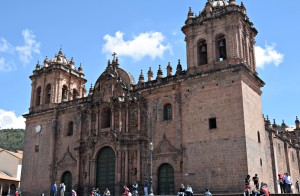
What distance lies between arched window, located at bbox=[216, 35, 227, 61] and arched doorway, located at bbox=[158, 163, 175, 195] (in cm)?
826

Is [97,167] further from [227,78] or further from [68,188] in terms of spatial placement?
[227,78]

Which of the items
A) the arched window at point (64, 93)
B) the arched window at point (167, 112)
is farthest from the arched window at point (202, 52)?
the arched window at point (64, 93)

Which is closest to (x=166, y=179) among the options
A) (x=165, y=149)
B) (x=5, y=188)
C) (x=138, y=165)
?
(x=165, y=149)

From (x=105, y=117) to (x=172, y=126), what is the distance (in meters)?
6.52

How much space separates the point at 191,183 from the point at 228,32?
33.7ft

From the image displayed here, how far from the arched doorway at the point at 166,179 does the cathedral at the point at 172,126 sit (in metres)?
0.07

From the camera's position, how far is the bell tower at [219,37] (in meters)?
24.8

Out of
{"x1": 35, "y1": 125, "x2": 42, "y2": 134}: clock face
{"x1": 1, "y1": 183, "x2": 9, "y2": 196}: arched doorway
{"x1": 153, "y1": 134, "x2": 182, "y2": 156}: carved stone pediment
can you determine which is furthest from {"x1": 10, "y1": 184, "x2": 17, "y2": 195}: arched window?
{"x1": 153, "y1": 134, "x2": 182, "y2": 156}: carved stone pediment

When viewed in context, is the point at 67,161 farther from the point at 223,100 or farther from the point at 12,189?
the point at 12,189

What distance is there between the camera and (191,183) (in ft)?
77.2

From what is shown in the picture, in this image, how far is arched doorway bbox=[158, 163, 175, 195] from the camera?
2489cm

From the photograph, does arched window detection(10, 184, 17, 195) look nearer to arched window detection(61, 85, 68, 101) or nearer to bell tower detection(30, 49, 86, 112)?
bell tower detection(30, 49, 86, 112)

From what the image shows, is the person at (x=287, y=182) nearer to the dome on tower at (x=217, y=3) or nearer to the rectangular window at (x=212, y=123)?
the rectangular window at (x=212, y=123)

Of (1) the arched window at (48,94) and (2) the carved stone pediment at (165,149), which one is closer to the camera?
(2) the carved stone pediment at (165,149)
